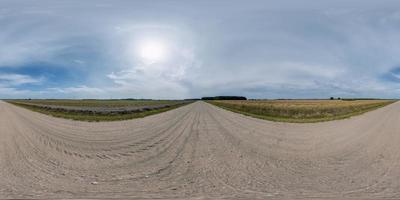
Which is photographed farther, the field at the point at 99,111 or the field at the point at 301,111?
the field at the point at 99,111

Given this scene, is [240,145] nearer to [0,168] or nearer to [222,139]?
[222,139]

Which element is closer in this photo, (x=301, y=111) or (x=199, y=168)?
(x=199, y=168)

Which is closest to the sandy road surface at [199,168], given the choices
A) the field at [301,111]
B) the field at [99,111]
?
the field at [301,111]

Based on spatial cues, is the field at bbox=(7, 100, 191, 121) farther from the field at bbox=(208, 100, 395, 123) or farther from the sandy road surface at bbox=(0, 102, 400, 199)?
the sandy road surface at bbox=(0, 102, 400, 199)

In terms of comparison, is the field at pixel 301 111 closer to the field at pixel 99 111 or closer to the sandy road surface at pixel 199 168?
the field at pixel 99 111

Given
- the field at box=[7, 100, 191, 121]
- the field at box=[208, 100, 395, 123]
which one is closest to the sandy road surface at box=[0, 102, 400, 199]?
the field at box=[208, 100, 395, 123]

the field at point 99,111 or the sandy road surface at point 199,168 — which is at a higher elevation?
the field at point 99,111

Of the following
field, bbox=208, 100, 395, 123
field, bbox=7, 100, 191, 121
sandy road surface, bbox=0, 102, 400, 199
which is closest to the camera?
sandy road surface, bbox=0, 102, 400, 199

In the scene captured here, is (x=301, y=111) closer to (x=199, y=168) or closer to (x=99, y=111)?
(x=99, y=111)

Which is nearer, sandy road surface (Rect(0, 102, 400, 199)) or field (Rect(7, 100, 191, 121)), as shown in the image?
sandy road surface (Rect(0, 102, 400, 199))

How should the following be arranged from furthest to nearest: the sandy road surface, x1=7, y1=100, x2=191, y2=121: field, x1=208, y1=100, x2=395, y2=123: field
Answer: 1. x1=7, y1=100, x2=191, y2=121: field
2. x1=208, y1=100, x2=395, y2=123: field
3. the sandy road surface

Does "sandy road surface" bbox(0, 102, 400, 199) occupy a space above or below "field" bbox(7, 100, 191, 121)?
below

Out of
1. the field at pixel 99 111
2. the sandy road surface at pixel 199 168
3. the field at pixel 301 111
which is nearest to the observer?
the sandy road surface at pixel 199 168

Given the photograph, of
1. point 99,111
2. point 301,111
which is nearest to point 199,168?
point 301,111
